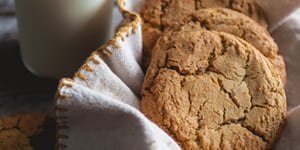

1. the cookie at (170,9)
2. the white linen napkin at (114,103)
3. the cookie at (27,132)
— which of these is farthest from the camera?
the cookie at (170,9)

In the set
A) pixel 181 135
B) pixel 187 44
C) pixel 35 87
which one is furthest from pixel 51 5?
pixel 181 135

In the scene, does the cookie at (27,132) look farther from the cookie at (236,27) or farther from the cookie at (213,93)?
the cookie at (236,27)

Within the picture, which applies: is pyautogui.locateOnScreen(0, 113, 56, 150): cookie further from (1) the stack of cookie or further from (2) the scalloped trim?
(1) the stack of cookie

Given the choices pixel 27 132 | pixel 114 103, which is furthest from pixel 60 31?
pixel 114 103

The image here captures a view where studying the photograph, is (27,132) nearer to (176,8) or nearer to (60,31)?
(60,31)

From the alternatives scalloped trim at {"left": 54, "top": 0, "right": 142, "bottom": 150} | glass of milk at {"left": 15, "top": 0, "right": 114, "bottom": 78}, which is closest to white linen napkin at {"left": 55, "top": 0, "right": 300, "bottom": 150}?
scalloped trim at {"left": 54, "top": 0, "right": 142, "bottom": 150}

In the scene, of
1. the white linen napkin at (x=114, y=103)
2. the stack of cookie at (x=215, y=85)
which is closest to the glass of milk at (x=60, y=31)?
the white linen napkin at (x=114, y=103)

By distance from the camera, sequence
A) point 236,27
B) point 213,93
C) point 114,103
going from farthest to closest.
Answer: point 236,27
point 213,93
point 114,103
